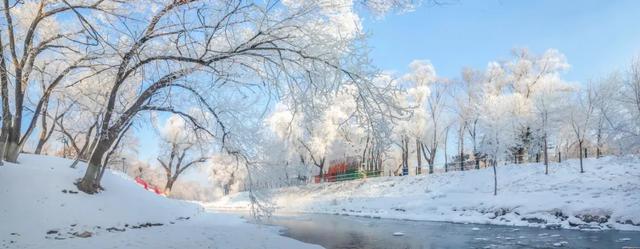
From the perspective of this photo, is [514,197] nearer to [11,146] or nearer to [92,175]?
[92,175]

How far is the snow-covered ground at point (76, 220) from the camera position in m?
11.3

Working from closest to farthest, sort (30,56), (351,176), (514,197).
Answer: (30,56) → (514,197) → (351,176)

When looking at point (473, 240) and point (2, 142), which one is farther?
point (473, 240)

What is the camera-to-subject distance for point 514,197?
2756 cm

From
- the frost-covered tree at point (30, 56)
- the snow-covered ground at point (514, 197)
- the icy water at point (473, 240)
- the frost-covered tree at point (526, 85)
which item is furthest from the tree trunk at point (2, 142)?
the frost-covered tree at point (526, 85)

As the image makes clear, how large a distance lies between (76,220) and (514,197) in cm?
2231

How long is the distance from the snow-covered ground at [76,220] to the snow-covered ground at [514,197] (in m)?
2.49

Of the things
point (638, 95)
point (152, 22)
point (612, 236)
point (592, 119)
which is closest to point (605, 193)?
point (638, 95)

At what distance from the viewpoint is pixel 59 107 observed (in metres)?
28.8

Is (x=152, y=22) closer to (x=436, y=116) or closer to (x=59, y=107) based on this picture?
(x=59, y=107)

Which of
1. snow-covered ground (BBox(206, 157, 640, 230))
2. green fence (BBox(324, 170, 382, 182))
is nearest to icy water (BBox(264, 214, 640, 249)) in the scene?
snow-covered ground (BBox(206, 157, 640, 230))

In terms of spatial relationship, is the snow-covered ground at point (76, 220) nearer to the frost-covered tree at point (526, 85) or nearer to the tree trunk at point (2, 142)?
the tree trunk at point (2, 142)

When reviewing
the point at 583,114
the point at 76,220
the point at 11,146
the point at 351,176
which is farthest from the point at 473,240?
the point at 351,176

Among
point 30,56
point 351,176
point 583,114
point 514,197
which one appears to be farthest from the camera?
point 351,176
